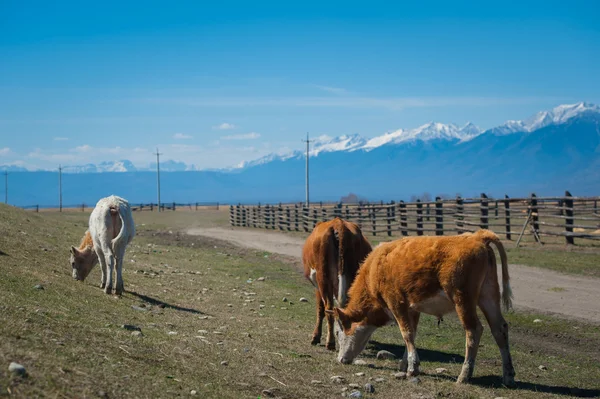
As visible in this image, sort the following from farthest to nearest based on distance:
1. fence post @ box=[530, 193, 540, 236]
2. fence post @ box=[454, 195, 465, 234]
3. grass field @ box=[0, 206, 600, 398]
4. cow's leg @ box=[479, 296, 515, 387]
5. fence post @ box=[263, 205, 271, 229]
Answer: fence post @ box=[263, 205, 271, 229], fence post @ box=[454, 195, 465, 234], fence post @ box=[530, 193, 540, 236], cow's leg @ box=[479, 296, 515, 387], grass field @ box=[0, 206, 600, 398]

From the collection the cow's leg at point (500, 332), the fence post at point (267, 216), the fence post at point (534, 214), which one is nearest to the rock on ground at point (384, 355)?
the cow's leg at point (500, 332)

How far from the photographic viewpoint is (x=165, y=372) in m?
6.92

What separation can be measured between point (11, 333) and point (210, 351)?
2476 millimetres

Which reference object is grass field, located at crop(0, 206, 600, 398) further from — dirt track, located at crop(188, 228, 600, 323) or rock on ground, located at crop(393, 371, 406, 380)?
dirt track, located at crop(188, 228, 600, 323)

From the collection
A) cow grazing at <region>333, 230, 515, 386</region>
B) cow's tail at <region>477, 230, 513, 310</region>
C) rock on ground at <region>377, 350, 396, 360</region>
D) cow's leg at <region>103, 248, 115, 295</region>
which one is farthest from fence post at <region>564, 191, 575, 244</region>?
cow grazing at <region>333, 230, 515, 386</region>

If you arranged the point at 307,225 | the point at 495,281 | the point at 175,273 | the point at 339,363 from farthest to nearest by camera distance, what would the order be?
the point at 307,225
the point at 175,273
the point at 339,363
the point at 495,281

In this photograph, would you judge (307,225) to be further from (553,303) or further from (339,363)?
(339,363)

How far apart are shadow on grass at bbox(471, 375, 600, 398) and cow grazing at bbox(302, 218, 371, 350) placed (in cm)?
254

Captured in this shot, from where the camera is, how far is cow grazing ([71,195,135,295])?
42.4 feet

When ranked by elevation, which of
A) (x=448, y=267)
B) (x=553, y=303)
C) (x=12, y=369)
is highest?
(x=448, y=267)

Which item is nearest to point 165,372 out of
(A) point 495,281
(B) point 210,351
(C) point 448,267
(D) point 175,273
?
(B) point 210,351

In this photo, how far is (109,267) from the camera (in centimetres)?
1282

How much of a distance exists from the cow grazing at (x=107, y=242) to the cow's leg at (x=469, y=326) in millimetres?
7110

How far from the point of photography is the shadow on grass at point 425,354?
963 centimetres
